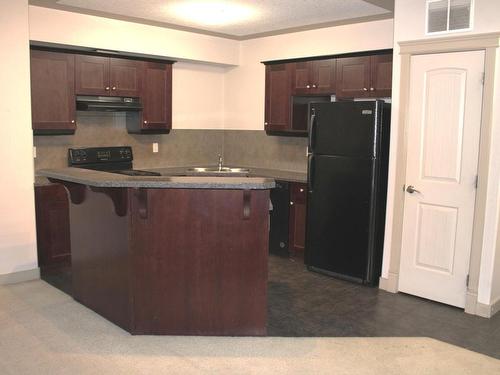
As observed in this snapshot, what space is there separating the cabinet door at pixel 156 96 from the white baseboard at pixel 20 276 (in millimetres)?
2082

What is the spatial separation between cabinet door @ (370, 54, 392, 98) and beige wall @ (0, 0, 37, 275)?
11.3ft

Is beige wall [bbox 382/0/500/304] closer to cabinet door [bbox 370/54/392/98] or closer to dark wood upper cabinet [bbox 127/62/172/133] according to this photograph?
cabinet door [bbox 370/54/392/98]

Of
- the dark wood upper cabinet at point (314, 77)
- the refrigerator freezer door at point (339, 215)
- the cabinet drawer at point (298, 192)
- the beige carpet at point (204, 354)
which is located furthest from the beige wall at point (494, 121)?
the dark wood upper cabinet at point (314, 77)

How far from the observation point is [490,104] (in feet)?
12.5

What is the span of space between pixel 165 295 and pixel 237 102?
157 inches

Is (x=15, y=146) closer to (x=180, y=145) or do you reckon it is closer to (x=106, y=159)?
(x=106, y=159)

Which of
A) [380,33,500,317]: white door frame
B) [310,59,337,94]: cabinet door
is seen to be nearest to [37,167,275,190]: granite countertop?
[380,33,500,317]: white door frame

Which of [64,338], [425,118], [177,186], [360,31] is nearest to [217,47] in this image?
[360,31]

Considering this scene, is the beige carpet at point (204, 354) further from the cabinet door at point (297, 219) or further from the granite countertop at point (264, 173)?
the granite countertop at point (264, 173)

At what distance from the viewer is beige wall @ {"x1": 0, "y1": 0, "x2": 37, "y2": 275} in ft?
14.5

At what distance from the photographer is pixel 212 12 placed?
490 centimetres

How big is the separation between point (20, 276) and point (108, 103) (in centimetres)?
204

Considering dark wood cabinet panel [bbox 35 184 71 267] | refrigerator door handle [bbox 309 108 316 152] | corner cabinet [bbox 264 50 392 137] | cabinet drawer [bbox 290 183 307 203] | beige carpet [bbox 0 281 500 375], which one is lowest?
beige carpet [bbox 0 281 500 375]

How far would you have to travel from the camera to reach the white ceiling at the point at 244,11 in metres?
4.56
